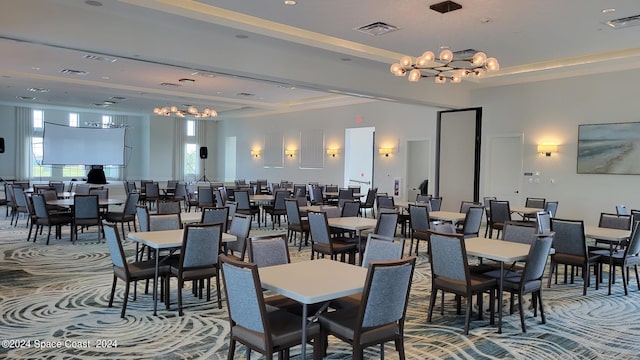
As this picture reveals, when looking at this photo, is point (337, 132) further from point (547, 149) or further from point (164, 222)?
point (164, 222)

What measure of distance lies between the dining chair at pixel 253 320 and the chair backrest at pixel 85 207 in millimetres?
6619

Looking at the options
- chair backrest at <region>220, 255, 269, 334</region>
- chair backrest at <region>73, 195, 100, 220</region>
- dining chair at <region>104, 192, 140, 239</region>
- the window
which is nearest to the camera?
chair backrest at <region>220, 255, 269, 334</region>

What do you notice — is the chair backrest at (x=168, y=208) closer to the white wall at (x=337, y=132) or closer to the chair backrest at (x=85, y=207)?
the chair backrest at (x=85, y=207)

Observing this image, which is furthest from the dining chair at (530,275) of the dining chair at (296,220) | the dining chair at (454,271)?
the dining chair at (296,220)

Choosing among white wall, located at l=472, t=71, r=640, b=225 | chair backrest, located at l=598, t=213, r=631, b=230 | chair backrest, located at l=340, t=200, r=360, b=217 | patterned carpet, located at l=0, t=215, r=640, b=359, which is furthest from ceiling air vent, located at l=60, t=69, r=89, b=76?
chair backrest, located at l=598, t=213, r=631, b=230

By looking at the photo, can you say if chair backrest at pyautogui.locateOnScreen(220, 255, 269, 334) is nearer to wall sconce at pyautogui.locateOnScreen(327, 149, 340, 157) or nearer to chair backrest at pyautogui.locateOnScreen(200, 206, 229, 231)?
chair backrest at pyautogui.locateOnScreen(200, 206, 229, 231)

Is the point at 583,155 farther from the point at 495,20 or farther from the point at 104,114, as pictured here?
the point at 104,114

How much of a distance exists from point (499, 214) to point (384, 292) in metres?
6.73

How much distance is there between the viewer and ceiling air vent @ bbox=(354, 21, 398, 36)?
7.66 meters

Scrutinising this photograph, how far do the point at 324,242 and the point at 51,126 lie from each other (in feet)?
53.3

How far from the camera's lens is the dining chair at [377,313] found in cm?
308

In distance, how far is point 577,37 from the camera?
27.6 feet

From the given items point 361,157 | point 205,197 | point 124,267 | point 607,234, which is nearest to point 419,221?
point 607,234

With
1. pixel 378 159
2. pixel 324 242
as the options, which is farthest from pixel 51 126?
pixel 324 242
